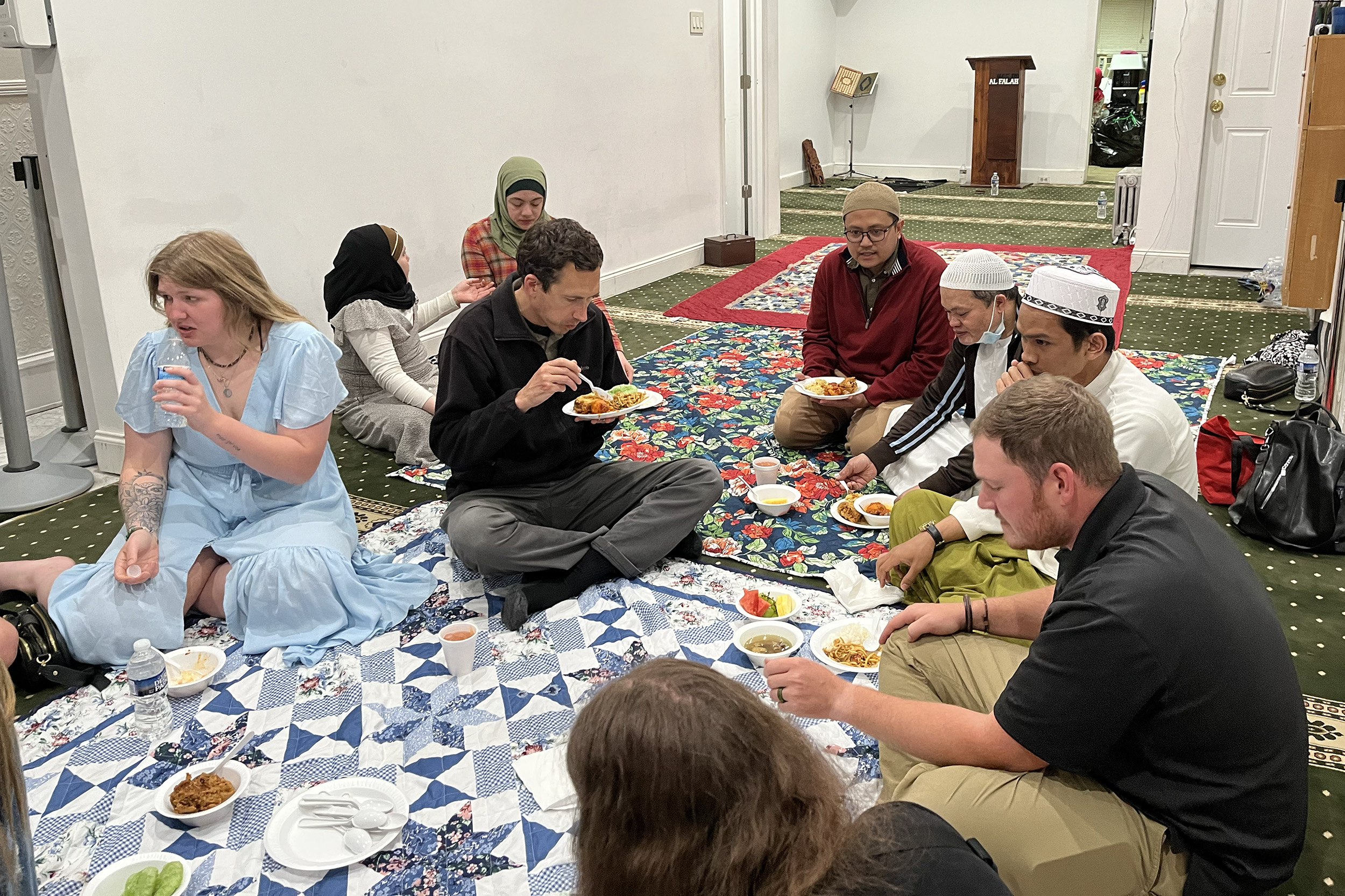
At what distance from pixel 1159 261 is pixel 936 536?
5.87 m

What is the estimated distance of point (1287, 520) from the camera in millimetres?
3367

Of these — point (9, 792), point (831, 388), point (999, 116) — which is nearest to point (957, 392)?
point (831, 388)

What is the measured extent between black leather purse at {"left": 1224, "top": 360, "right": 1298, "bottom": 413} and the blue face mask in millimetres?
1999

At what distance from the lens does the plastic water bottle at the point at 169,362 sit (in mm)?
2934

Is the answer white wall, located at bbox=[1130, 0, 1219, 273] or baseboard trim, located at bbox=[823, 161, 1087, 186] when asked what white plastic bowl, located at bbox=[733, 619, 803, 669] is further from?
baseboard trim, located at bbox=[823, 161, 1087, 186]

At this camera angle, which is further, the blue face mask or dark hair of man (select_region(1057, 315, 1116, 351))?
the blue face mask

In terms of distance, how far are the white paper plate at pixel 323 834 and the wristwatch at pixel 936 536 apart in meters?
1.50

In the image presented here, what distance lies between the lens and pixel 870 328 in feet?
14.2

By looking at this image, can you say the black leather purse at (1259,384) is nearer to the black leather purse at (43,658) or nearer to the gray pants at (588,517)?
the gray pants at (588,517)

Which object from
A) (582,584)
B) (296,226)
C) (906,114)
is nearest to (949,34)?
(906,114)

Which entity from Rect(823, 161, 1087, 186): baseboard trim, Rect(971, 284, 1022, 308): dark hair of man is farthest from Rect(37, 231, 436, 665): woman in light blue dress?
Rect(823, 161, 1087, 186): baseboard trim

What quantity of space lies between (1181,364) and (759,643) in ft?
12.0

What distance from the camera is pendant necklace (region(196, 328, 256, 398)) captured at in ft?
9.92

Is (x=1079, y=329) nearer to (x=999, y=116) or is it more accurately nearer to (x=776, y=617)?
(x=776, y=617)
